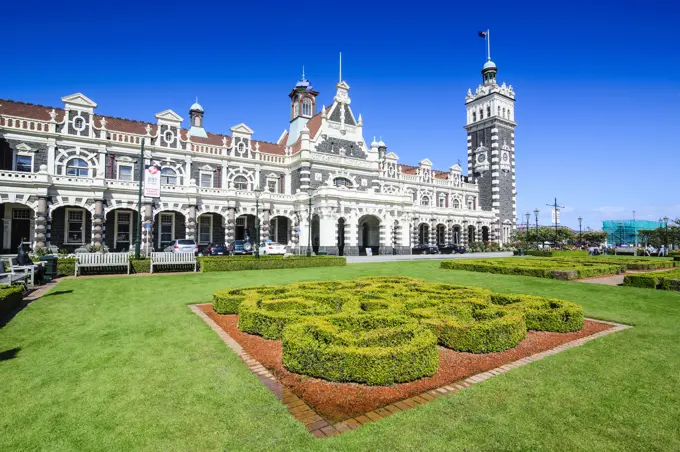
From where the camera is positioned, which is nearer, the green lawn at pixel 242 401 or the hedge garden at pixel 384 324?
the green lawn at pixel 242 401

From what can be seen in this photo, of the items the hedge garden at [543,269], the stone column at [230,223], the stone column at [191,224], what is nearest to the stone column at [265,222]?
the stone column at [230,223]

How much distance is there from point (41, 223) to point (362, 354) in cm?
3303

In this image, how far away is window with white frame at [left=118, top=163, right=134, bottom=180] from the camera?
112ft

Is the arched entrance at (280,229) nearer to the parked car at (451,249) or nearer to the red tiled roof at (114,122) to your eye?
the red tiled roof at (114,122)

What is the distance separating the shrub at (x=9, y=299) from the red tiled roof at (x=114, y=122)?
2992 cm

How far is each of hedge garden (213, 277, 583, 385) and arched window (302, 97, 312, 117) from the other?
137ft

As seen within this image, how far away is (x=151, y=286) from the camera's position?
14297 millimetres

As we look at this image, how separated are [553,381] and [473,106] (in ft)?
221

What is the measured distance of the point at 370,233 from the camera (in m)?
44.6

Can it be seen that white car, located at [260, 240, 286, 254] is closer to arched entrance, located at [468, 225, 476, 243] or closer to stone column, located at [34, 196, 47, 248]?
stone column, located at [34, 196, 47, 248]

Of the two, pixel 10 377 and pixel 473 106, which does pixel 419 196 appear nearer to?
pixel 473 106

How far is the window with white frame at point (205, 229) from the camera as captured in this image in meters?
38.0

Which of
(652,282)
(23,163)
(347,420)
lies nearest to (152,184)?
(23,163)

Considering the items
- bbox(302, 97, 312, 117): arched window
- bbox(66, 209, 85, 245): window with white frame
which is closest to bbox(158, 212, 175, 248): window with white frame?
bbox(66, 209, 85, 245): window with white frame
